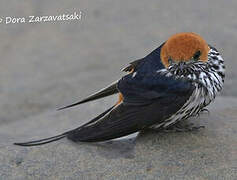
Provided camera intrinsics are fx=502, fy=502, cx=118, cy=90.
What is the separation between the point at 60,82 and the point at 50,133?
149cm

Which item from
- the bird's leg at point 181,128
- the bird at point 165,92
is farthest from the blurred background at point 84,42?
the bird at point 165,92

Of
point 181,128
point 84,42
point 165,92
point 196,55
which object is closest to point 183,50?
point 196,55

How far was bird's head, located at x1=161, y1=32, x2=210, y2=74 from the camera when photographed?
338 centimetres

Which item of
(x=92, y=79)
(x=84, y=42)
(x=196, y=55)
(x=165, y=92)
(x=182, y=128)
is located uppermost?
(x=196, y=55)

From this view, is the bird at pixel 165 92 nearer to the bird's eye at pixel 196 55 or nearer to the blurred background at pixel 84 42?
the bird's eye at pixel 196 55

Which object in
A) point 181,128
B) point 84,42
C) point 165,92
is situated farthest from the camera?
point 84,42

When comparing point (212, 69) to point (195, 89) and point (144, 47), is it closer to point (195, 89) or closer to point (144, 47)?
point (195, 89)

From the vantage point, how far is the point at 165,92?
348 centimetres

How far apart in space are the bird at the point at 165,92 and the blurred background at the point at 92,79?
15 cm

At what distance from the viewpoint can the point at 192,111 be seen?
3.53 metres

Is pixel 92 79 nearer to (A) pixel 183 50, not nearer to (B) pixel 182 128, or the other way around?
(B) pixel 182 128

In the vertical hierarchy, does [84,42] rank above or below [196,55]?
below

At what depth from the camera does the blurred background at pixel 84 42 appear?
6121 mm

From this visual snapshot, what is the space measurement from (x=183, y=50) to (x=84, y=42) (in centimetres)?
382
